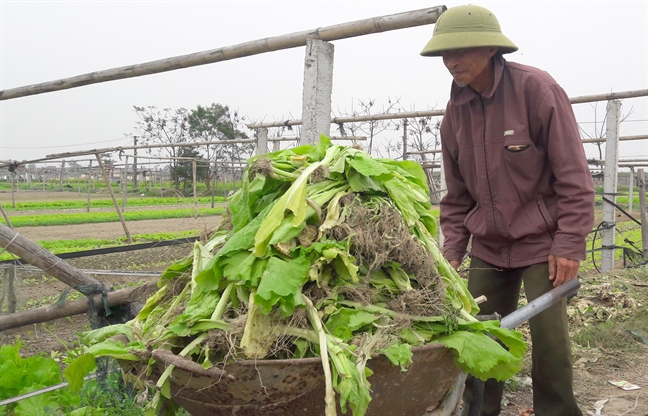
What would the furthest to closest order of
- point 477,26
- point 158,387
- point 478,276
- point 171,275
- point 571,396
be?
point 478,276
point 571,396
point 477,26
point 171,275
point 158,387

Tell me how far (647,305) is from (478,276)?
437 cm

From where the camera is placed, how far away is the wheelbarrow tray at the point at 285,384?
1.50 meters

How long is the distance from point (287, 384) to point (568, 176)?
1749 mm

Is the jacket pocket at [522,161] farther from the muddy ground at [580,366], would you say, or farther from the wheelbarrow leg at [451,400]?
the muddy ground at [580,366]

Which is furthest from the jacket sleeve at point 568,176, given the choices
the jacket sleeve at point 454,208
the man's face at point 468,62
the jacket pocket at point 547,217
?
the jacket sleeve at point 454,208

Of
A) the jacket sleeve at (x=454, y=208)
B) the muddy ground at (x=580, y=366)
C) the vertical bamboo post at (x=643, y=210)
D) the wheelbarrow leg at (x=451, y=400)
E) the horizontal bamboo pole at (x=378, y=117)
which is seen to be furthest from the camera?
the vertical bamboo post at (x=643, y=210)

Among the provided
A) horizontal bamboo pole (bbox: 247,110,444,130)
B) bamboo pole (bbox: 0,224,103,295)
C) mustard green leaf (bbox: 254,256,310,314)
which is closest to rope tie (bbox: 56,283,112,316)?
bamboo pole (bbox: 0,224,103,295)

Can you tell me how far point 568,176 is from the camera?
8.42 feet

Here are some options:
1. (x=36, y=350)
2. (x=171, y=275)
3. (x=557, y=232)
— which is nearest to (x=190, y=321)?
(x=171, y=275)

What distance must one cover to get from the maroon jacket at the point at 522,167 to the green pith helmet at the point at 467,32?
6.7 inches

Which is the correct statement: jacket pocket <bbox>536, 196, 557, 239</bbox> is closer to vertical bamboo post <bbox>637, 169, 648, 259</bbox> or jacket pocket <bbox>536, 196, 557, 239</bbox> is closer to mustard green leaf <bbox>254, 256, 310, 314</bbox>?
mustard green leaf <bbox>254, 256, 310, 314</bbox>

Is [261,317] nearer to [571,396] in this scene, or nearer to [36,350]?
[571,396]

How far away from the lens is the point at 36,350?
193 inches

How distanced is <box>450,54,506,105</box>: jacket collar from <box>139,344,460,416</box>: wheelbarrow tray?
1.50m
